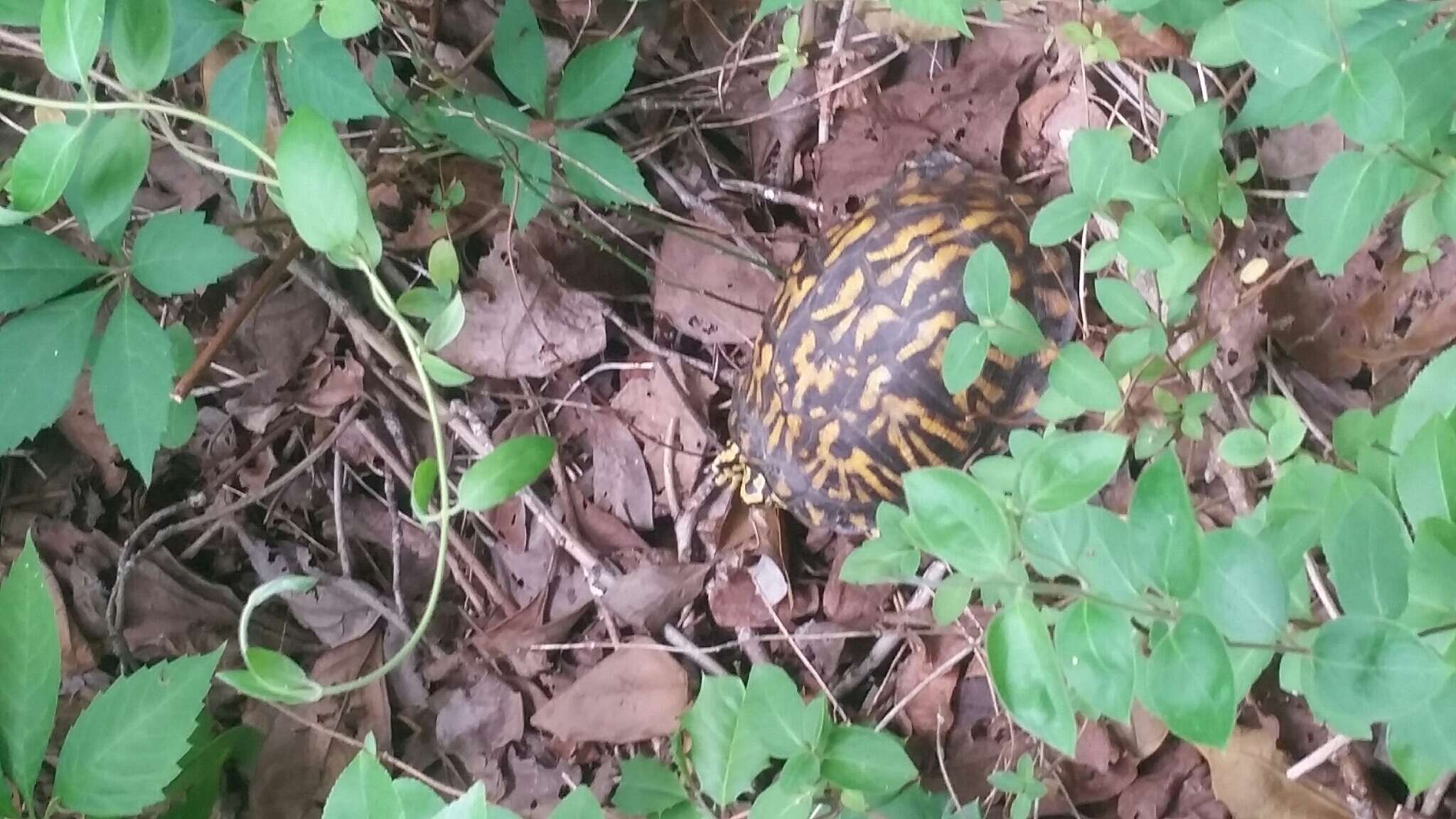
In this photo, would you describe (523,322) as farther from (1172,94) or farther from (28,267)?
(1172,94)

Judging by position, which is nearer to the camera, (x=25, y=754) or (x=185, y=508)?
(x=25, y=754)

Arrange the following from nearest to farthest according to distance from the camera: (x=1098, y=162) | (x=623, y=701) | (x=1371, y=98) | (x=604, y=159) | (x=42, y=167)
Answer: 1. (x=1371, y=98)
2. (x=42, y=167)
3. (x=1098, y=162)
4. (x=604, y=159)
5. (x=623, y=701)

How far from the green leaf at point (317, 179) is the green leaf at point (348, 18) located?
0.17m

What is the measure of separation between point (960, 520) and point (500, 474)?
0.87 ft

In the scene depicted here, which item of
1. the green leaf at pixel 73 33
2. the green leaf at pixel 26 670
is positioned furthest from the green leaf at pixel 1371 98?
the green leaf at pixel 26 670

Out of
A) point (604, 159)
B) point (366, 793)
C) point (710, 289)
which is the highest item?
point (604, 159)

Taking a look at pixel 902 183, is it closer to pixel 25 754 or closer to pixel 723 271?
pixel 723 271

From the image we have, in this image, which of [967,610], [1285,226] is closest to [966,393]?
[967,610]

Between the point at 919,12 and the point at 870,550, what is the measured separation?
1.39 ft

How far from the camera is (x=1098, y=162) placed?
696 millimetres

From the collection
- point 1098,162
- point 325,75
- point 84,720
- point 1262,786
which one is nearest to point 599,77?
point 325,75

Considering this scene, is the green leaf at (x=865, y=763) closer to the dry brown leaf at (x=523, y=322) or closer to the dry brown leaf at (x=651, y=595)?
the dry brown leaf at (x=651, y=595)

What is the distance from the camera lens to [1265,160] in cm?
95

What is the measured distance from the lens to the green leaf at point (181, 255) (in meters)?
0.81
